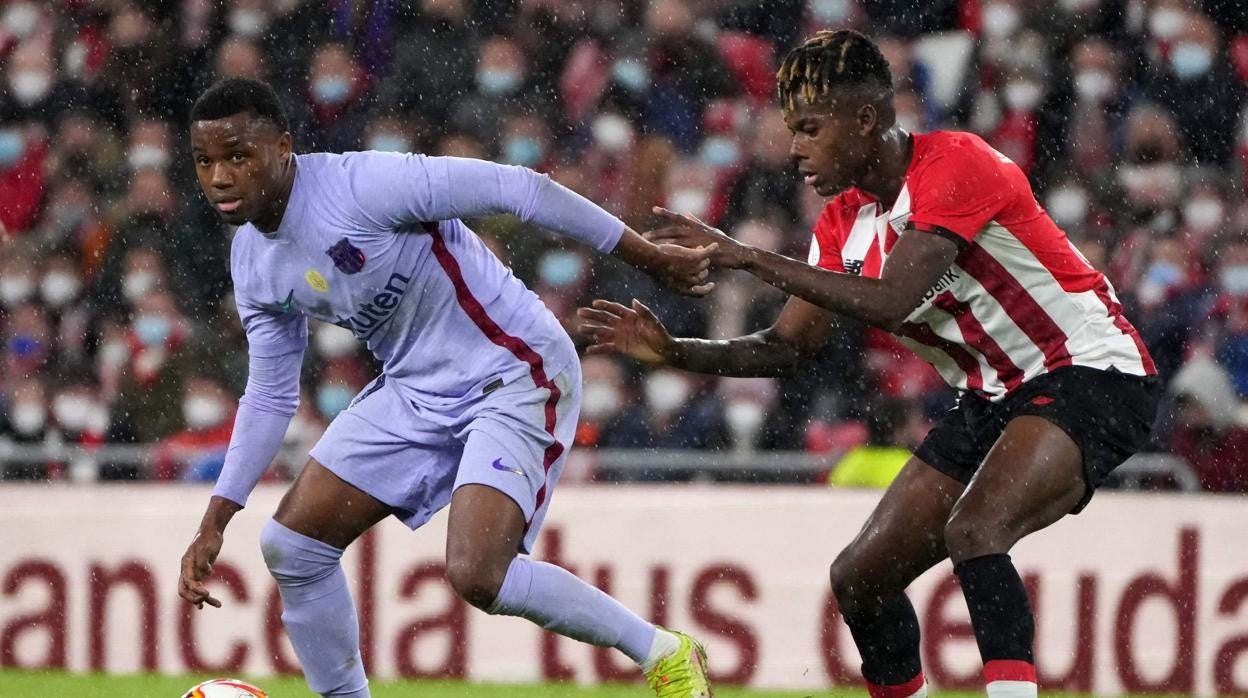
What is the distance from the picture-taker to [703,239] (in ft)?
16.8

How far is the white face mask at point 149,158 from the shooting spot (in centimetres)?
1054

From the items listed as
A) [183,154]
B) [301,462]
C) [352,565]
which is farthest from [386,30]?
[352,565]

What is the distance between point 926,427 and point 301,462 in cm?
304

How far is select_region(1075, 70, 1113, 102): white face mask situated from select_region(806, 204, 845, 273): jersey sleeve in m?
4.63

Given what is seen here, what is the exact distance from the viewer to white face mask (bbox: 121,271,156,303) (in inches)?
394

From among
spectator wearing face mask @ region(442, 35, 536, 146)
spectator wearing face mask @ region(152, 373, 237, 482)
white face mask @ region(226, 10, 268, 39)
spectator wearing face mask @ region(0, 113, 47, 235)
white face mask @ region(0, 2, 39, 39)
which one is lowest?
spectator wearing face mask @ region(152, 373, 237, 482)

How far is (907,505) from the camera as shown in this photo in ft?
18.1

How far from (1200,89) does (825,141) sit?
207 inches

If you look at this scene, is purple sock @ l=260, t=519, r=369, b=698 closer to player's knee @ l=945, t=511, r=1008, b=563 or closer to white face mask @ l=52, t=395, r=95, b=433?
player's knee @ l=945, t=511, r=1008, b=563

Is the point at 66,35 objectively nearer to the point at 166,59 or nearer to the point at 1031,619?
the point at 166,59

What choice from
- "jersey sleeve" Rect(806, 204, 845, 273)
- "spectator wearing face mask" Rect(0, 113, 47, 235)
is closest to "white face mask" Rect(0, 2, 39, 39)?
"spectator wearing face mask" Rect(0, 113, 47, 235)

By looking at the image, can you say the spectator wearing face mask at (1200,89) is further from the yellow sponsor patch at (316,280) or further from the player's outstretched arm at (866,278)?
the yellow sponsor patch at (316,280)

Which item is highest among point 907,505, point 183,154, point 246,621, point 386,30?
point 386,30

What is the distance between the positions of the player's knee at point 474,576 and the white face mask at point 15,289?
236 inches
